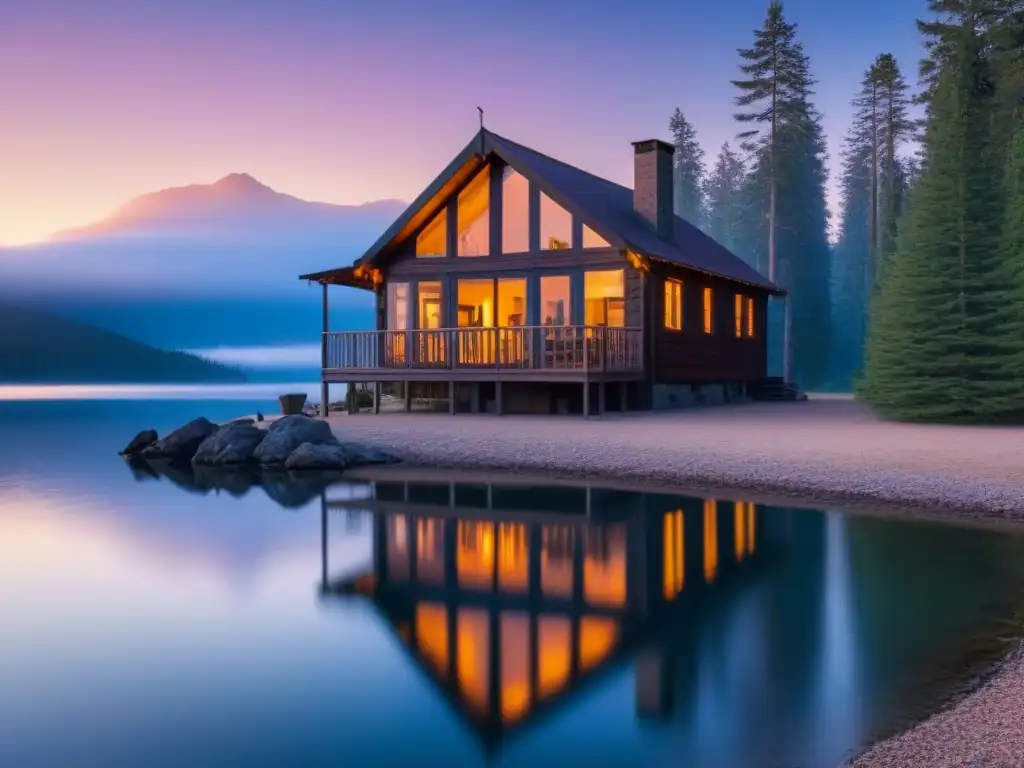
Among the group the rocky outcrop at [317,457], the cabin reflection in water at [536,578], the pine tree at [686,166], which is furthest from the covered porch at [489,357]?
the pine tree at [686,166]

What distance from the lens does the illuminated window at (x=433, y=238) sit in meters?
24.7

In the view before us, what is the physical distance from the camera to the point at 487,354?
73.2ft

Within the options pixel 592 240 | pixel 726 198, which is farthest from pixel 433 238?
pixel 726 198

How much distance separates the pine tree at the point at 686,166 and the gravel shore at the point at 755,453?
4931 cm

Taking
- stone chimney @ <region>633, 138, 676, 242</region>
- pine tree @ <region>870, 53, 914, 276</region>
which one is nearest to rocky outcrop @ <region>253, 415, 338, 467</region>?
stone chimney @ <region>633, 138, 676, 242</region>

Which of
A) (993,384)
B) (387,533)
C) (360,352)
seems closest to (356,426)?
(360,352)

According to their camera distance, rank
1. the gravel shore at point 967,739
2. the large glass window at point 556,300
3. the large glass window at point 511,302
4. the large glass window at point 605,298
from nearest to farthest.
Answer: the gravel shore at point 967,739, the large glass window at point 605,298, the large glass window at point 556,300, the large glass window at point 511,302

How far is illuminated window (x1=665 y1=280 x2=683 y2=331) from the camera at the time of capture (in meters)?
24.1

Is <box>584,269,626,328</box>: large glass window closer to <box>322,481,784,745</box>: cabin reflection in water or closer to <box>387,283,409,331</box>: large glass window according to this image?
<box>387,283,409,331</box>: large glass window

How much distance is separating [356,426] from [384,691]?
15.1m

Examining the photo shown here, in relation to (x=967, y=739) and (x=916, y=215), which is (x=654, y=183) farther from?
(x=967, y=739)

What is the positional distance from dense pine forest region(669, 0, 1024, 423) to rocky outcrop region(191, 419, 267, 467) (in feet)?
48.1

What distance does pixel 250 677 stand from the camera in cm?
608

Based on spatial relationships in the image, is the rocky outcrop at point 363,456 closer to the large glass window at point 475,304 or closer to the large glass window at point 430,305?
the large glass window at point 475,304
